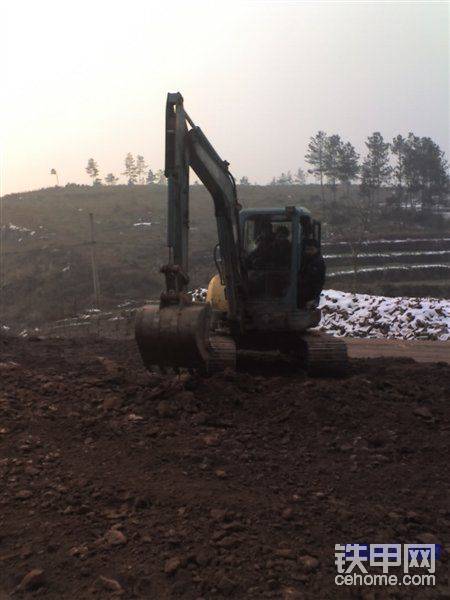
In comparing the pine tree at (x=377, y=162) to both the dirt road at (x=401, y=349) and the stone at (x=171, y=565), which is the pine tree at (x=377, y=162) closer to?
the dirt road at (x=401, y=349)

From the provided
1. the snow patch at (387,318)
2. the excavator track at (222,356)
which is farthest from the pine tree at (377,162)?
the excavator track at (222,356)

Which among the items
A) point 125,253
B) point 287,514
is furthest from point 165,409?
point 125,253

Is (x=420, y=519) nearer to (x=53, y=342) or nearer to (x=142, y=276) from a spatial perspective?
(x=53, y=342)

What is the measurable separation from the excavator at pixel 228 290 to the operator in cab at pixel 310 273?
7 cm

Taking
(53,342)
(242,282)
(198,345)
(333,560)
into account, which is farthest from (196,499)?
(53,342)

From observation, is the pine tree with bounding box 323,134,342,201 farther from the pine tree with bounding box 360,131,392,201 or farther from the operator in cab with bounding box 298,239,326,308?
the operator in cab with bounding box 298,239,326,308

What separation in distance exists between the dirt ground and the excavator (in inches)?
27.4

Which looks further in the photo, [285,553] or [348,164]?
[348,164]

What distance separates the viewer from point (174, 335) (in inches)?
277

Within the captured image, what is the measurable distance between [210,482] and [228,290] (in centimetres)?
458

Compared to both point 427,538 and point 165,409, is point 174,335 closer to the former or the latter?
point 165,409

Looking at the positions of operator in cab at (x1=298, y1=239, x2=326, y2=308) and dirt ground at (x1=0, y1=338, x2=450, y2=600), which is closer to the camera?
dirt ground at (x1=0, y1=338, x2=450, y2=600)

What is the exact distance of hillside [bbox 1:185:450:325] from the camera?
38.4 meters

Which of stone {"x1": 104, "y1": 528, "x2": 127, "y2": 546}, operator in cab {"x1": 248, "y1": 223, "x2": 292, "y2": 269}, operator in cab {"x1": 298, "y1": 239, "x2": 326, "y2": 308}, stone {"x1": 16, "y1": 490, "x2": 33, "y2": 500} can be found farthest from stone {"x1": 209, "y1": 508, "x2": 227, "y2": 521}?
operator in cab {"x1": 248, "y1": 223, "x2": 292, "y2": 269}
